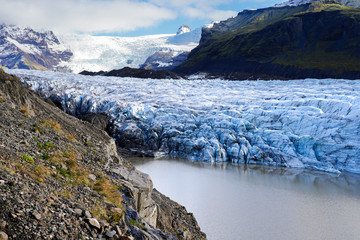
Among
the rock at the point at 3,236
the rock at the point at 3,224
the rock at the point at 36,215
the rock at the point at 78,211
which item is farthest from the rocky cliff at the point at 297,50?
the rock at the point at 3,236

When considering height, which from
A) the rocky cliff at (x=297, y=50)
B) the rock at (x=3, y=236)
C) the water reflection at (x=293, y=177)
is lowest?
the water reflection at (x=293, y=177)

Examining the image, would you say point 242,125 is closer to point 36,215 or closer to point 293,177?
point 293,177

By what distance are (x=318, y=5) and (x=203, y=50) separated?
5554 centimetres


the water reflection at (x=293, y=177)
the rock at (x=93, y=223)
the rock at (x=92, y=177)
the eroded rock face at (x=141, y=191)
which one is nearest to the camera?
the rock at (x=93, y=223)

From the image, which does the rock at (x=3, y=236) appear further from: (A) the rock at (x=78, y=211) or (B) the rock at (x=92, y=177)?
(B) the rock at (x=92, y=177)

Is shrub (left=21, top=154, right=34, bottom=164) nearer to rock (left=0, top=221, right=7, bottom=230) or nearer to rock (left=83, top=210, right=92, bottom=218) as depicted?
rock (left=83, top=210, right=92, bottom=218)

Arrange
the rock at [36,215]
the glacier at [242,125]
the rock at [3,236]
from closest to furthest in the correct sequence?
the rock at [3,236] < the rock at [36,215] < the glacier at [242,125]

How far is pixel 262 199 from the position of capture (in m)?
24.7

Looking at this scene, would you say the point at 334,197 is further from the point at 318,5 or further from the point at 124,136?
the point at 318,5

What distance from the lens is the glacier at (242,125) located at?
3541 centimetres

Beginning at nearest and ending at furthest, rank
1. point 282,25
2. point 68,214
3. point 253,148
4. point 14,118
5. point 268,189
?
point 68,214 < point 14,118 < point 268,189 < point 253,148 < point 282,25

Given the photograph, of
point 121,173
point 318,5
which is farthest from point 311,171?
point 318,5

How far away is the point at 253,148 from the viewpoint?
3719cm

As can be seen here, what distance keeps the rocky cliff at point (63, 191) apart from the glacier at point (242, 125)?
2555 cm
